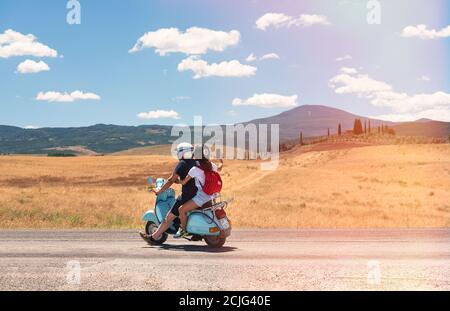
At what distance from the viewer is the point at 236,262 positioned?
9664mm

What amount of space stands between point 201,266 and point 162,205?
8.95 feet

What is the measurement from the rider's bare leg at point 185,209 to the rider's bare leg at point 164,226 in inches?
9.9

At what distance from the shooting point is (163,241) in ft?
38.9

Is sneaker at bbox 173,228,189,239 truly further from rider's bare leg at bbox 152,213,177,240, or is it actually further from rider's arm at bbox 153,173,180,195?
rider's arm at bbox 153,173,180,195

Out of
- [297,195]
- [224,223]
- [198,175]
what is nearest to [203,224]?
[224,223]

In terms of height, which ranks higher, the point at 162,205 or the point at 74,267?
the point at 162,205

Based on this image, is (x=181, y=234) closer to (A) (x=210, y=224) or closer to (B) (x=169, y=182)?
(A) (x=210, y=224)

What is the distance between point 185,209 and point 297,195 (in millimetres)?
33227

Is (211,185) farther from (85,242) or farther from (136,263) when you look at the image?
(85,242)

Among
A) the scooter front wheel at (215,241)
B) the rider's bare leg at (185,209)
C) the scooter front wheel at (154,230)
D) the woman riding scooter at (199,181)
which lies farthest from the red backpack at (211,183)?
the scooter front wheel at (154,230)
